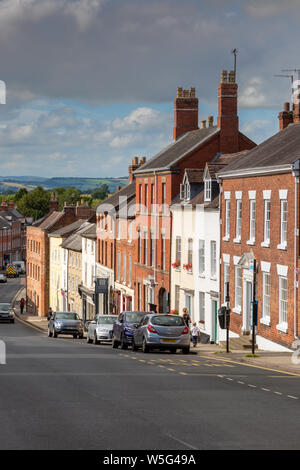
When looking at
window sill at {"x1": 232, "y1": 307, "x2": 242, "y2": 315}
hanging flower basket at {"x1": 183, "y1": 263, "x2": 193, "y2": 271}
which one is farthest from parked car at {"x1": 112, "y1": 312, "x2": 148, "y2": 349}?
hanging flower basket at {"x1": 183, "y1": 263, "x2": 193, "y2": 271}

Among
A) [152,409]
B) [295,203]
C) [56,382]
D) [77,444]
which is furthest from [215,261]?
[77,444]

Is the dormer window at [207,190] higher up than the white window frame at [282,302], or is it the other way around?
the dormer window at [207,190]

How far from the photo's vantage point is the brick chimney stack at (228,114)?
5150 cm

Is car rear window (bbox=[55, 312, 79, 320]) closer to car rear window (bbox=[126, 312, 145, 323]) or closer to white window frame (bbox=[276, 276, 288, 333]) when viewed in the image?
car rear window (bbox=[126, 312, 145, 323])

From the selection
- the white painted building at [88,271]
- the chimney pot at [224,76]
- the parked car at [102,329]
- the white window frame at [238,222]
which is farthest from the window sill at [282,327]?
the white painted building at [88,271]

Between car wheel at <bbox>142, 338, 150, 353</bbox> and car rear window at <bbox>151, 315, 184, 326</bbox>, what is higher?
car rear window at <bbox>151, 315, 184, 326</bbox>

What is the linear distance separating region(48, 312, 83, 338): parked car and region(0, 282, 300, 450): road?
24496mm

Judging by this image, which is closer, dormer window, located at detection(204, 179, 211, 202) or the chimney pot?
dormer window, located at detection(204, 179, 211, 202)

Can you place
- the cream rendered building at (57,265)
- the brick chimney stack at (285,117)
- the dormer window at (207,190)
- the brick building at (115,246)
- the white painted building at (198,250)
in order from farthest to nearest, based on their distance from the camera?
the cream rendered building at (57,265) < the brick building at (115,246) < the dormer window at (207,190) < the white painted building at (198,250) < the brick chimney stack at (285,117)

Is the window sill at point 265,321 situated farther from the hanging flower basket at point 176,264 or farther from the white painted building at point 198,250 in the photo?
the hanging flower basket at point 176,264

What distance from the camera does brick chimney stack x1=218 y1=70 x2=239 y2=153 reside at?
169 ft

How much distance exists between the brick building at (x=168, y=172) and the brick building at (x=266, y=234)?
368 inches

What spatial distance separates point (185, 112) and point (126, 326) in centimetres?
2732
